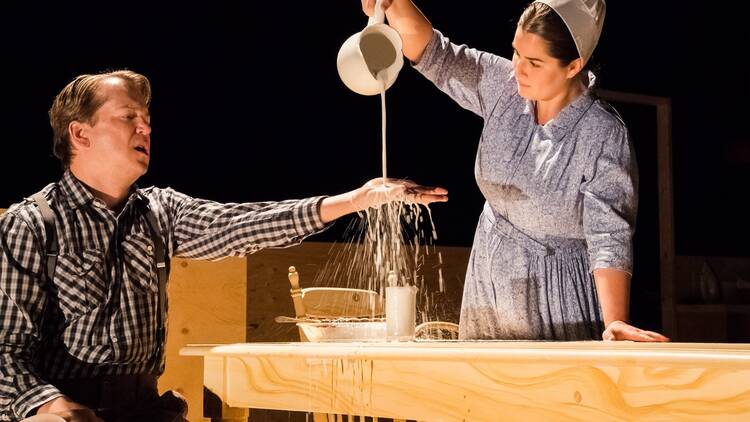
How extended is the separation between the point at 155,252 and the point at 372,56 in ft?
2.32

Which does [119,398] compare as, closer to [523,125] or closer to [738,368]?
[523,125]

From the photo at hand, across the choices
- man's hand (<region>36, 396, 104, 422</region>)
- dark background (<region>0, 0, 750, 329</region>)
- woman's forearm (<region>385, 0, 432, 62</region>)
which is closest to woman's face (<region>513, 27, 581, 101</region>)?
woman's forearm (<region>385, 0, 432, 62</region>)

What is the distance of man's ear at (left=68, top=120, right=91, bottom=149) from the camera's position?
214cm

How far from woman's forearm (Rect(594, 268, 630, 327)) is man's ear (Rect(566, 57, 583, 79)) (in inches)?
18.4

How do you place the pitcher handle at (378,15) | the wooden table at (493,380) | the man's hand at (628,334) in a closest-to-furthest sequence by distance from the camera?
the wooden table at (493,380) < the man's hand at (628,334) < the pitcher handle at (378,15)

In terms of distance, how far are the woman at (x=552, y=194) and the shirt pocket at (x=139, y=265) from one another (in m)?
0.74

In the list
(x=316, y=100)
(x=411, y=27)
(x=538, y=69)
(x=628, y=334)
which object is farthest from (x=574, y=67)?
(x=316, y=100)

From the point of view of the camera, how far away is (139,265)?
6.91 ft

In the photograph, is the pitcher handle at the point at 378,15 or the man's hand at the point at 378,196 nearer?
the man's hand at the point at 378,196

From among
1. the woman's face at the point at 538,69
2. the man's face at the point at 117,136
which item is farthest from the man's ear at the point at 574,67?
the man's face at the point at 117,136

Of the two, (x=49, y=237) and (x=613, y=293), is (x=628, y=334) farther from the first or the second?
(x=49, y=237)

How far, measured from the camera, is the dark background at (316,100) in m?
3.42

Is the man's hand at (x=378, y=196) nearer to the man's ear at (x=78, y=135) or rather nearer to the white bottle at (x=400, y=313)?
the white bottle at (x=400, y=313)

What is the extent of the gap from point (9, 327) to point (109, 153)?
1.52 feet
